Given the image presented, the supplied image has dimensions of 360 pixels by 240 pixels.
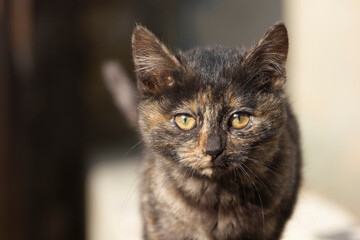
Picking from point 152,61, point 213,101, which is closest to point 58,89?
point 152,61

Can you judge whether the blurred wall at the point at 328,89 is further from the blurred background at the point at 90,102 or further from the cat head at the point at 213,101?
the cat head at the point at 213,101

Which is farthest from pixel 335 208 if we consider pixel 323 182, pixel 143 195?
pixel 143 195

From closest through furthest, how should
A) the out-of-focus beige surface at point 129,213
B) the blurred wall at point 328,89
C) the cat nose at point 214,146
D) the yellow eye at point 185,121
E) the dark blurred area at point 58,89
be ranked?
the cat nose at point 214,146
the yellow eye at point 185,121
the out-of-focus beige surface at point 129,213
the blurred wall at point 328,89
the dark blurred area at point 58,89

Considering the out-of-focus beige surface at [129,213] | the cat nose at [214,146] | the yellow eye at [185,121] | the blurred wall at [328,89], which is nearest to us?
the cat nose at [214,146]

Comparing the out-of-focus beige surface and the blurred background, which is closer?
the out-of-focus beige surface

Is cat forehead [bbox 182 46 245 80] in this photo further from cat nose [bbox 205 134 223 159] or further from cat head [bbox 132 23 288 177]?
cat nose [bbox 205 134 223 159]

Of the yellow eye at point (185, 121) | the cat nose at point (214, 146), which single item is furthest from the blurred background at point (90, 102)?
the cat nose at point (214, 146)

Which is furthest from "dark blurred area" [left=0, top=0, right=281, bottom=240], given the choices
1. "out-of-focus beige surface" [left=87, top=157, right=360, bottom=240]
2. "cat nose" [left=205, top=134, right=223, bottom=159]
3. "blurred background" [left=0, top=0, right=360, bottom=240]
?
"cat nose" [left=205, top=134, right=223, bottom=159]
